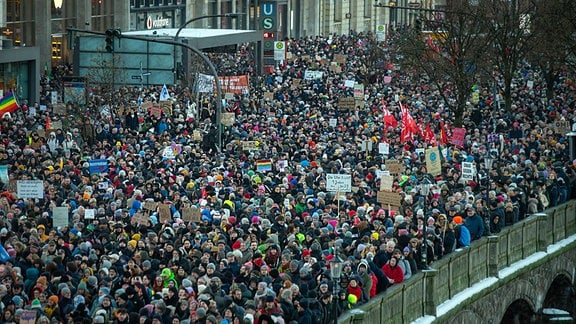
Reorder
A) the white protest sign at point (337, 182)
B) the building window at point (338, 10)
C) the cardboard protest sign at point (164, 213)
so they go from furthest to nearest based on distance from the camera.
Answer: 1. the building window at point (338, 10)
2. the white protest sign at point (337, 182)
3. the cardboard protest sign at point (164, 213)

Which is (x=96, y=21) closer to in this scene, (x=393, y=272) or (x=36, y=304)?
(x=393, y=272)

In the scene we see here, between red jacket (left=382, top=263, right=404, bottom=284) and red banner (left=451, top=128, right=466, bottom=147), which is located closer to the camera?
red jacket (left=382, top=263, right=404, bottom=284)

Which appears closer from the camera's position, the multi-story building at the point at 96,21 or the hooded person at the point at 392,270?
the hooded person at the point at 392,270

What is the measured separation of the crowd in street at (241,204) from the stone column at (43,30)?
1426cm

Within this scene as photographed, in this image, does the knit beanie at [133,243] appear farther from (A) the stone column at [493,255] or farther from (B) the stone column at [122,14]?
(B) the stone column at [122,14]

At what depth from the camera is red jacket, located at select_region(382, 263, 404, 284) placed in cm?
2661

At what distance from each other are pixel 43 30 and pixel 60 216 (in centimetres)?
4268

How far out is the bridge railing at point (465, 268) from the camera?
2575cm

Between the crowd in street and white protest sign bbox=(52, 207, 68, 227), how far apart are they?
2.01 ft

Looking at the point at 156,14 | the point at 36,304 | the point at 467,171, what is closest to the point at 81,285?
the point at 36,304

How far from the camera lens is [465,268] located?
30578 mm

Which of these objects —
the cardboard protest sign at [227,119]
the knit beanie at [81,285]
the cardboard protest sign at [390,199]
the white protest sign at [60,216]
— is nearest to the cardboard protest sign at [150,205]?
the white protest sign at [60,216]

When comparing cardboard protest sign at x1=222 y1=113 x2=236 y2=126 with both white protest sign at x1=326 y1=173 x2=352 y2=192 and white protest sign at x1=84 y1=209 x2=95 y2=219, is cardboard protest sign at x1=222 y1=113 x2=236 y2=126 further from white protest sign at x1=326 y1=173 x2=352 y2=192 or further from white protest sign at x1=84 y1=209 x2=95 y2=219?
white protest sign at x1=84 y1=209 x2=95 y2=219

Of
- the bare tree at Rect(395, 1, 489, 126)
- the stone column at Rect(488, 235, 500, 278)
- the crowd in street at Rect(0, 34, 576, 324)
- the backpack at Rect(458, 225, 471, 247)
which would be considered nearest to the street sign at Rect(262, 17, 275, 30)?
the bare tree at Rect(395, 1, 489, 126)
